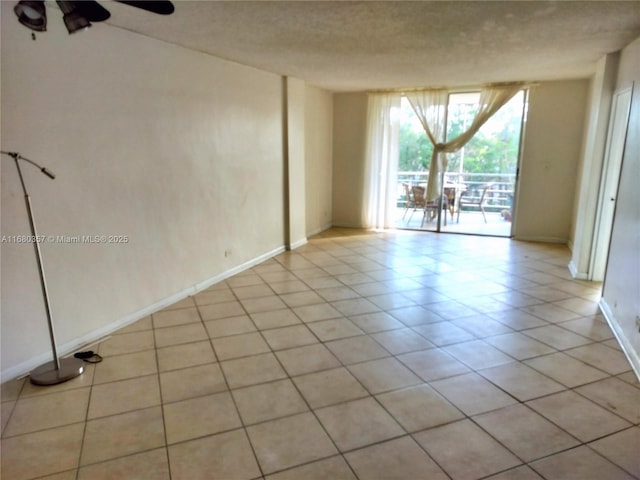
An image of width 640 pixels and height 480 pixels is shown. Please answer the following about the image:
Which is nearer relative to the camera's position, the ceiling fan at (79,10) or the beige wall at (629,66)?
the ceiling fan at (79,10)

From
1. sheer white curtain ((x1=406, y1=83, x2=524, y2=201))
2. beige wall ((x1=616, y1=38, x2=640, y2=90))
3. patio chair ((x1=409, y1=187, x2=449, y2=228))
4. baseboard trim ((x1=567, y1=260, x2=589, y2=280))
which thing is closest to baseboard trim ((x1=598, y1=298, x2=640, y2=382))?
baseboard trim ((x1=567, y1=260, x2=589, y2=280))

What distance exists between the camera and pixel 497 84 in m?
5.89

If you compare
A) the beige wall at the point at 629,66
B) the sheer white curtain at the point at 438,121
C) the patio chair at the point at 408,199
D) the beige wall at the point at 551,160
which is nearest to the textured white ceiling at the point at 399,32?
the beige wall at the point at 629,66

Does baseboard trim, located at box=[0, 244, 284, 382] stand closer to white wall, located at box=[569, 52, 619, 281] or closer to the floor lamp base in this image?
the floor lamp base

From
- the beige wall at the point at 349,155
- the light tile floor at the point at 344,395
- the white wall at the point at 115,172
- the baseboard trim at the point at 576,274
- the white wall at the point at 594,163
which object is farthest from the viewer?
the beige wall at the point at 349,155

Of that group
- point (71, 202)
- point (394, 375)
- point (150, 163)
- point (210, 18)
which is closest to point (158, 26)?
point (210, 18)

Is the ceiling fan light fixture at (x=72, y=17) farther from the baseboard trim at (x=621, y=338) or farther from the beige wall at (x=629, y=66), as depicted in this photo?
the beige wall at (x=629, y=66)

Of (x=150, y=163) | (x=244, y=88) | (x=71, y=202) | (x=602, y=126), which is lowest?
(x=71, y=202)

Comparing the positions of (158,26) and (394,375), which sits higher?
(158,26)

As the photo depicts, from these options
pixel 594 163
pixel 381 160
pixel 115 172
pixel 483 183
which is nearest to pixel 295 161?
pixel 381 160

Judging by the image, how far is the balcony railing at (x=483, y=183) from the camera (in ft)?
21.7

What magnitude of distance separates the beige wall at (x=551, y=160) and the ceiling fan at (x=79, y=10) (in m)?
5.76

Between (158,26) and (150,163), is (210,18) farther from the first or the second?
(150,163)

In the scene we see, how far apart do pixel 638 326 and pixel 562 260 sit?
9.11 ft
